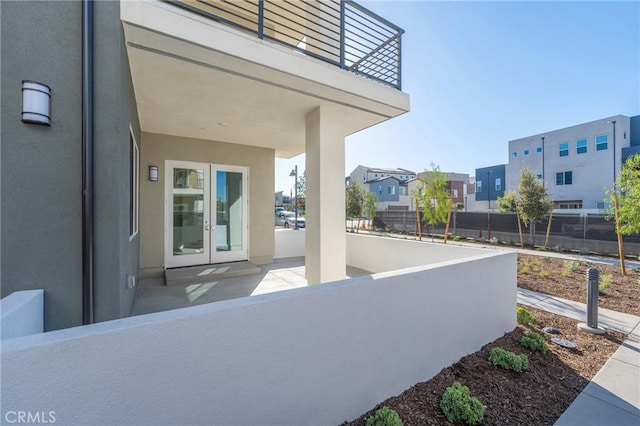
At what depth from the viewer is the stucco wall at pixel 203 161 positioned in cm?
620

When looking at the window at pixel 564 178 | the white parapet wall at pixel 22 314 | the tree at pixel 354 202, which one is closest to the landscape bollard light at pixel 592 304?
the white parapet wall at pixel 22 314

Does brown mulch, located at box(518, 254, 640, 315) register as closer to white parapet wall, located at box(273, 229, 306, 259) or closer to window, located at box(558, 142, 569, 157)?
white parapet wall, located at box(273, 229, 306, 259)

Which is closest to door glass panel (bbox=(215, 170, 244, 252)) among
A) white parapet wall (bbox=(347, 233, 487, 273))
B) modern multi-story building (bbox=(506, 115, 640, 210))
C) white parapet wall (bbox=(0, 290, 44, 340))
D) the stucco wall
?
the stucco wall

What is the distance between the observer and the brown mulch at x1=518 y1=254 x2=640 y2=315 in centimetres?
523

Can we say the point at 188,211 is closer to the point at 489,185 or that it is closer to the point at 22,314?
the point at 22,314

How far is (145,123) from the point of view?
18.5ft

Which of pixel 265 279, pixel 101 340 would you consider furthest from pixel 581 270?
pixel 101 340

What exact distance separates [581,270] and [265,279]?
343 inches

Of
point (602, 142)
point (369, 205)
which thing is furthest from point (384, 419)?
point (602, 142)

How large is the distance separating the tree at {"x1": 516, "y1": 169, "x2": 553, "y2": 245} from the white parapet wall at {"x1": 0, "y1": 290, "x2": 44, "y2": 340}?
16.2 metres

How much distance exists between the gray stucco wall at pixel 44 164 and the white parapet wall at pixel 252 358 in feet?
5.10

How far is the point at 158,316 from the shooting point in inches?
60.0

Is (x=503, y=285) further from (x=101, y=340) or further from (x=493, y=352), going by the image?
(x=101, y=340)

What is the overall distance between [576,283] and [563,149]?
76.3 feet
